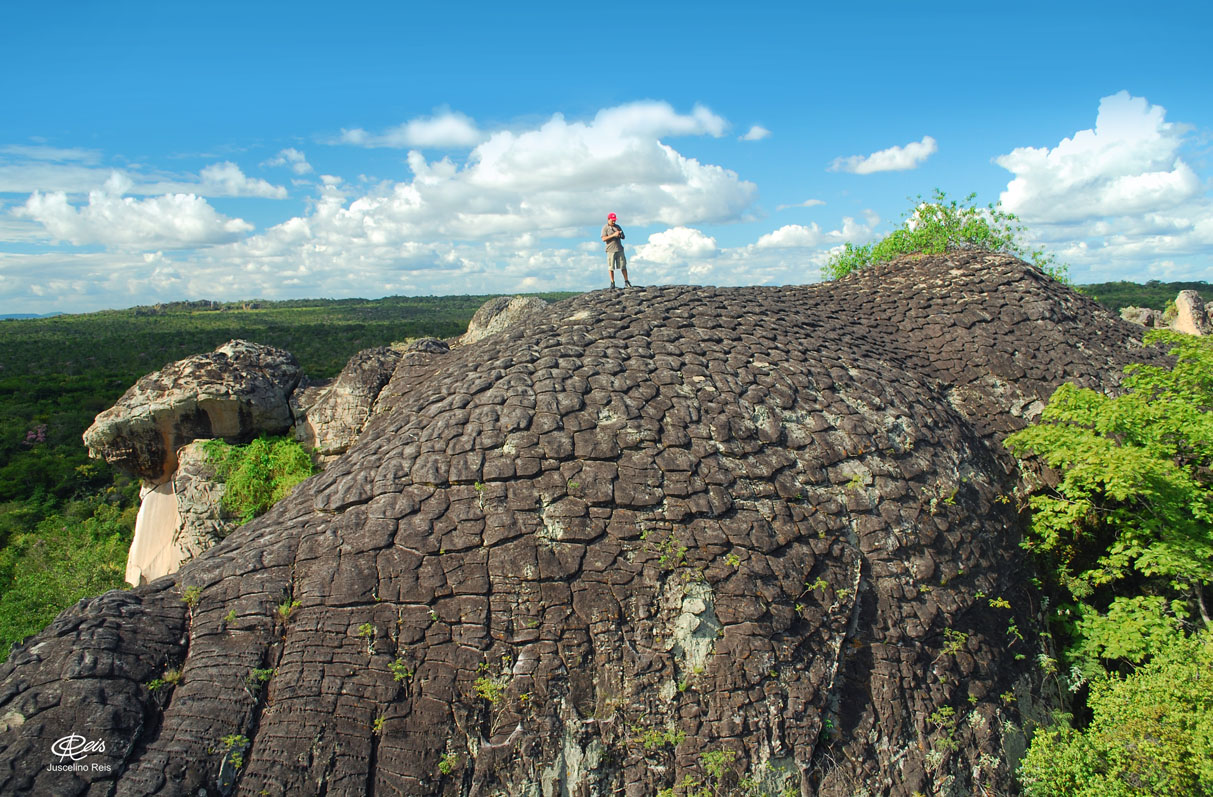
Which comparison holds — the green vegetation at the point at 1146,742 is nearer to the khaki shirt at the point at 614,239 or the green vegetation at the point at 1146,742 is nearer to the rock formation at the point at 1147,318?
the khaki shirt at the point at 614,239

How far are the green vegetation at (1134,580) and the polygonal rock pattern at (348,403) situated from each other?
7.48m

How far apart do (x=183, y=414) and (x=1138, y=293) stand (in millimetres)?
87109

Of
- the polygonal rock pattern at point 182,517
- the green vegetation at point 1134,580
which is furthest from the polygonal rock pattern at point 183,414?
the green vegetation at point 1134,580

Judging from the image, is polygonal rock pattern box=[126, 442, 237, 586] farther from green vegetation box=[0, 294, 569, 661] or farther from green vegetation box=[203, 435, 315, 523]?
green vegetation box=[0, 294, 569, 661]

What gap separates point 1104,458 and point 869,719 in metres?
3.18

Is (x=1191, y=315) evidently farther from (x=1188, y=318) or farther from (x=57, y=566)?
(x=57, y=566)

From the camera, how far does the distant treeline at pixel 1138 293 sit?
5963 centimetres

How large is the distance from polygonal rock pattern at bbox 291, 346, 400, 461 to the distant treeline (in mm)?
63721

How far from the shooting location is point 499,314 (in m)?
13.2

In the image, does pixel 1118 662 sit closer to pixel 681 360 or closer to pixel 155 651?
pixel 681 360

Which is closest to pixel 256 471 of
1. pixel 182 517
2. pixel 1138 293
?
pixel 182 517

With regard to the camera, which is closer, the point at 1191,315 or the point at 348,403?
the point at 348,403

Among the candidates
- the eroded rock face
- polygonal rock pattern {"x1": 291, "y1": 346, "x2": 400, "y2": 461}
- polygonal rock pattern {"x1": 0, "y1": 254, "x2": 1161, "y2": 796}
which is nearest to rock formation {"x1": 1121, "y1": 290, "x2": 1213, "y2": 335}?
the eroded rock face

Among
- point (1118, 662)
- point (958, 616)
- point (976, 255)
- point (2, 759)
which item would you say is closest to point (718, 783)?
point (958, 616)
